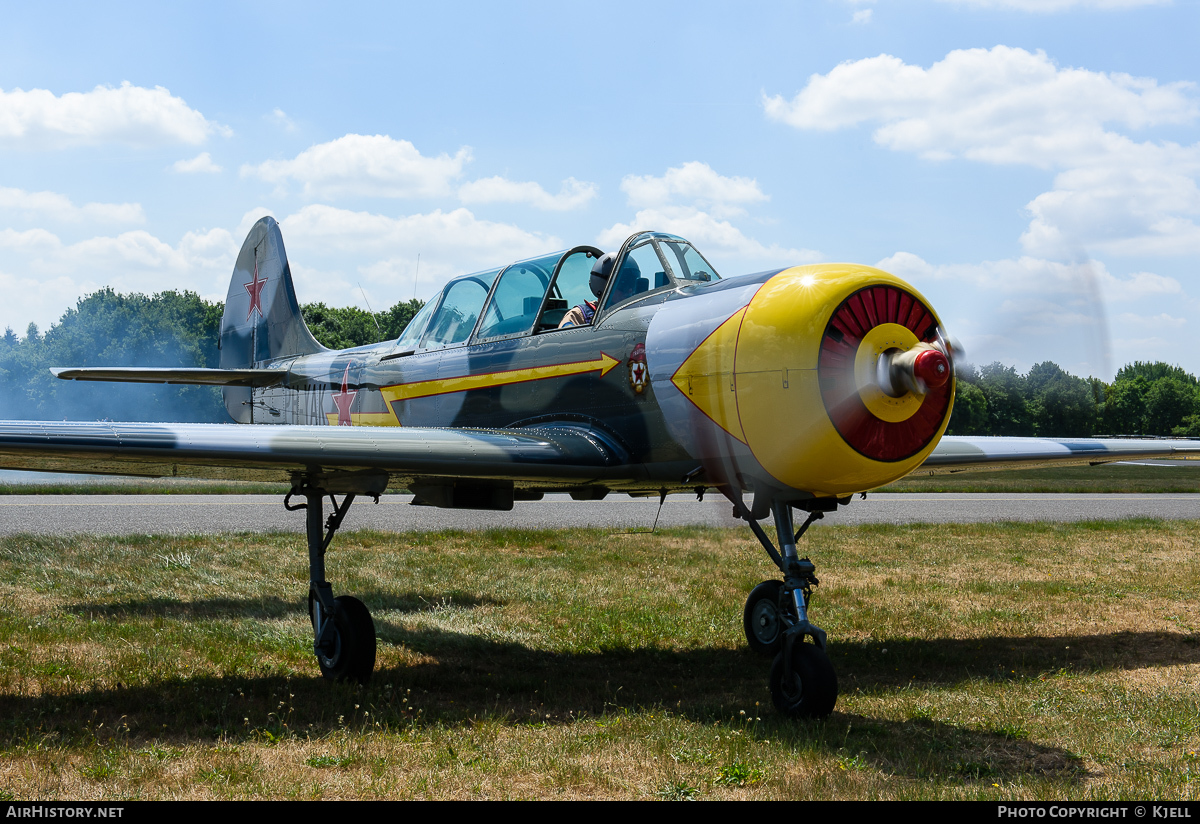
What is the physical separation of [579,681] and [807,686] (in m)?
1.80

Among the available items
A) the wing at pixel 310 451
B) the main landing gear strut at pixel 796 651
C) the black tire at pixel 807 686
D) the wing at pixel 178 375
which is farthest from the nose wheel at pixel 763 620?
the wing at pixel 178 375

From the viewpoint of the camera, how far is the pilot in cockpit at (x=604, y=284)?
6.55 m

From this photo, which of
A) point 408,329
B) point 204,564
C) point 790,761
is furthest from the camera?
point 204,564

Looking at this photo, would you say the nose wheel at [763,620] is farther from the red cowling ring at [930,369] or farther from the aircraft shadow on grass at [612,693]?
the red cowling ring at [930,369]

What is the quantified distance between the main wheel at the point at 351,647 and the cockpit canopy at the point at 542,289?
8.11 feet

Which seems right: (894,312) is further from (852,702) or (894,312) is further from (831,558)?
(831,558)

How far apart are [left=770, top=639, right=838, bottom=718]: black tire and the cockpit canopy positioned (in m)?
2.69

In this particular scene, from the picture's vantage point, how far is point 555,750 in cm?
468

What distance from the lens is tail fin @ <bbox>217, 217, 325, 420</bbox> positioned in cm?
1230

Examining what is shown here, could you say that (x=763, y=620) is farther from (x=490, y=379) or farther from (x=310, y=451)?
(x=310, y=451)

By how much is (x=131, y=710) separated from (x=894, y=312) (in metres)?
5.20

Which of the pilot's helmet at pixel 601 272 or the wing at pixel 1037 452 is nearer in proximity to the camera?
the pilot's helmet at pixel 601 272

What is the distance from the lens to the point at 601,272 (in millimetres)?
6766

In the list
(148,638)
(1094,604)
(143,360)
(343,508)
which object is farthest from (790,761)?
(143,360)
